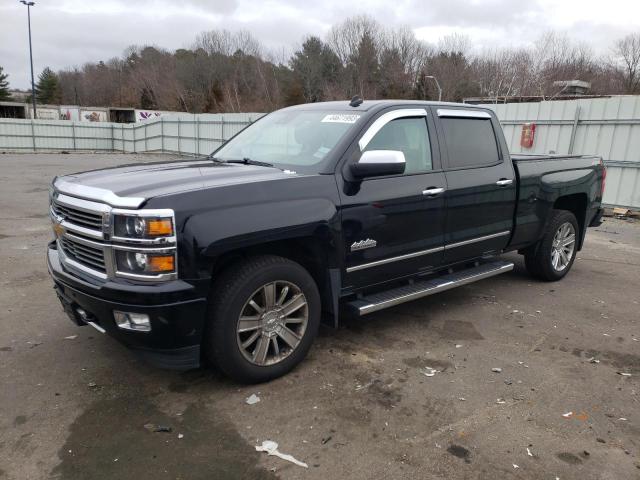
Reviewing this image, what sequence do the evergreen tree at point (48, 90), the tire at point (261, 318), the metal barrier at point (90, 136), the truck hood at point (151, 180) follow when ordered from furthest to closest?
the evergreen tree at point (48, 90), the metal barrier at point (90, 136), the tire at point (261, 318), the truck hood at point (151, 180)

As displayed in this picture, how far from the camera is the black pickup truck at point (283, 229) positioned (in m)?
2.94

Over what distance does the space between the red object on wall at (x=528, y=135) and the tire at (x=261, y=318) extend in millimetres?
10625

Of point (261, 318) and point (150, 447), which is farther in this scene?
point (261, 318)

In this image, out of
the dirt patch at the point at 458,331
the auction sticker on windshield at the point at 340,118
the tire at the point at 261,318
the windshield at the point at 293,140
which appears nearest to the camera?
the tire at the point at 261,318

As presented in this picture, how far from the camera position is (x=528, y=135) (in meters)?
12.5

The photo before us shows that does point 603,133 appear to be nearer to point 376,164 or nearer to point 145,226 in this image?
point 376,164

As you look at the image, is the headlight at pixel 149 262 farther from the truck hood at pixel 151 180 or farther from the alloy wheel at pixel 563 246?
the alloy wheel at pixel 563 246

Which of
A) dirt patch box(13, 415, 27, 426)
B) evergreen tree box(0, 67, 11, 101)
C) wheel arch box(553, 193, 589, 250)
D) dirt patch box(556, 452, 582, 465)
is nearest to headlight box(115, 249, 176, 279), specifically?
dirt patch box(13, 415, 27, 426)

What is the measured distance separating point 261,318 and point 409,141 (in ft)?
6.39

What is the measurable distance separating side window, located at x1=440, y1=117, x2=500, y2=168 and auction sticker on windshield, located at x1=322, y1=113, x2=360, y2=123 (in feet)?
3.17

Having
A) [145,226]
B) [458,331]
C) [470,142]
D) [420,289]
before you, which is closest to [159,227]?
[145,226]

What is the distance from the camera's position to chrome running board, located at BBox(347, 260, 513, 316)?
3883 mm

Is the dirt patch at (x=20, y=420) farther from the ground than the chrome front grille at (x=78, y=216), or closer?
closer

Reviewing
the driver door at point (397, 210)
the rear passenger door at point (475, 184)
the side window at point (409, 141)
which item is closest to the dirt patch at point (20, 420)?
the driver door at point (397, 210)
